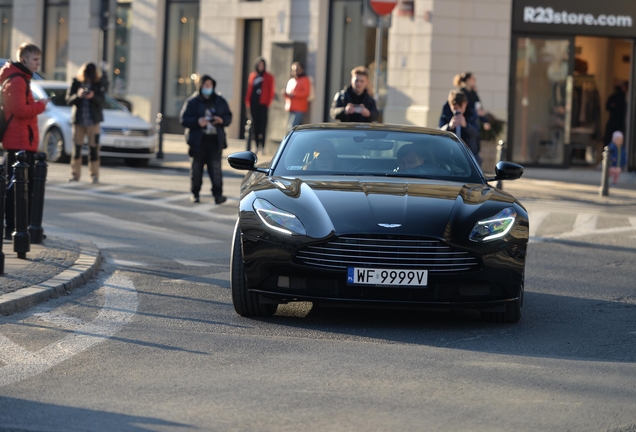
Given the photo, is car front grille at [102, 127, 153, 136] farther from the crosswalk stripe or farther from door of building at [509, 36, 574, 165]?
the crosswalk stripe

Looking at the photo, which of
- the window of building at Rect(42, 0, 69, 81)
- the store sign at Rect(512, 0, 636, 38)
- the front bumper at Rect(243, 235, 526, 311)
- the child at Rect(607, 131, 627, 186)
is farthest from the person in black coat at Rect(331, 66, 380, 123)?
the window of building at Rect(42, 0, 69, 81)

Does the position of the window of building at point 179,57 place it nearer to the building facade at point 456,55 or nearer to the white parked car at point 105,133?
the building facade at point 456,55

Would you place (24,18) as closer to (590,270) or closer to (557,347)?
(590,270)

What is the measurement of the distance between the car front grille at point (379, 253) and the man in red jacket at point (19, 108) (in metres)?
4.51

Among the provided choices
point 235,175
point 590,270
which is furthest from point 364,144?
point 235,175

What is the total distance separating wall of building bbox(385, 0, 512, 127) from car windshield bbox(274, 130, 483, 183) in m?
14.9

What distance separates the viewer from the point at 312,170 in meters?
8.54

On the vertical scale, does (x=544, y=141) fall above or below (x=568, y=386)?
above

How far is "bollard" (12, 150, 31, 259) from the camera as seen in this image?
31.2 ft

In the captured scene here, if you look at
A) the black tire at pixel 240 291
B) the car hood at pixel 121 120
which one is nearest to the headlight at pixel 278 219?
the black tire at pixel 240 291

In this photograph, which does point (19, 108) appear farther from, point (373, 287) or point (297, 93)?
point (297, 93)

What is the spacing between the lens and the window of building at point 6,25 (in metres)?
36.1

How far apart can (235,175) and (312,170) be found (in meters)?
13.3

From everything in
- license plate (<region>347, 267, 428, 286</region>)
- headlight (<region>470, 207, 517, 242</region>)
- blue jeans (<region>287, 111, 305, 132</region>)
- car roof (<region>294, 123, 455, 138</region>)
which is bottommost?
license plate (<region>347, 267, 428, 286</region>)
